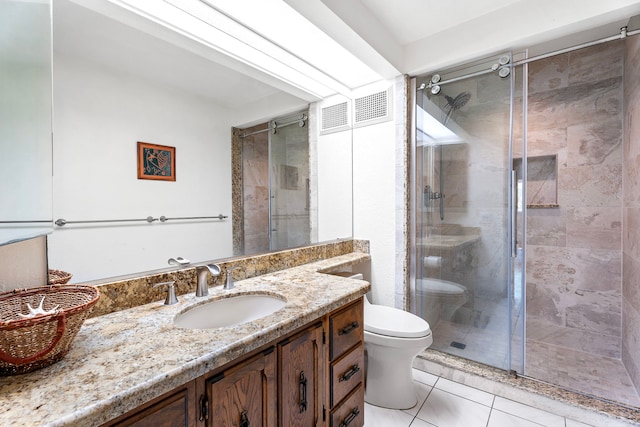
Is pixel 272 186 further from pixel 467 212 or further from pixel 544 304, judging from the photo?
pixel 544 304

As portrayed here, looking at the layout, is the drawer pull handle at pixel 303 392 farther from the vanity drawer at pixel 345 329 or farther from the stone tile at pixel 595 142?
the stone tile at pixel 595 142

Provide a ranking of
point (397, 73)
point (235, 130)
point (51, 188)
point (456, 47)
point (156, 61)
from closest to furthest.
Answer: point (51, 188) → point (156, 61) → point (235, 130) → point (456, 47) → point (397, 73)

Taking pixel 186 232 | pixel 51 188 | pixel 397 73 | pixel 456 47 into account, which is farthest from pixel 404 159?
pixel 51 188

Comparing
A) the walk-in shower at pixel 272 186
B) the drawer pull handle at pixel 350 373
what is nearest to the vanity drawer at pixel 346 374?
the drawer pull handle at pixel 350 373

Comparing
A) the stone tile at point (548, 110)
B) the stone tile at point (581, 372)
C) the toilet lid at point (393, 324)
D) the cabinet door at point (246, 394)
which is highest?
the stone tile at point (548, 110)

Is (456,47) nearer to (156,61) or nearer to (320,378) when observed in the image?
(156,61)

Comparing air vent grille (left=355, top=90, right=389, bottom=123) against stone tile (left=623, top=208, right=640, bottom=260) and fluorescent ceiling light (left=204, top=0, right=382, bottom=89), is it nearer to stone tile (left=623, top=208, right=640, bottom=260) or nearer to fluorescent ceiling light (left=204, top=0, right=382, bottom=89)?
fluorescent ceiling light (left=204, top=0, right=382, bottom=89)

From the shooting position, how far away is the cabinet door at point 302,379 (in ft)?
3.19

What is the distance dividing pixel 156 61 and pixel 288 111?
859 mm

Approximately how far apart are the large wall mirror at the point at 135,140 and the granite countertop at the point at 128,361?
0.28 metres

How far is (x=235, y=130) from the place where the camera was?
5.20ft

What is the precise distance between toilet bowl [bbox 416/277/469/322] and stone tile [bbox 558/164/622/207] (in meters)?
1.45

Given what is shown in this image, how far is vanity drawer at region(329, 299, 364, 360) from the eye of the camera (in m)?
1.19

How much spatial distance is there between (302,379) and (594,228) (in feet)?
9.22
